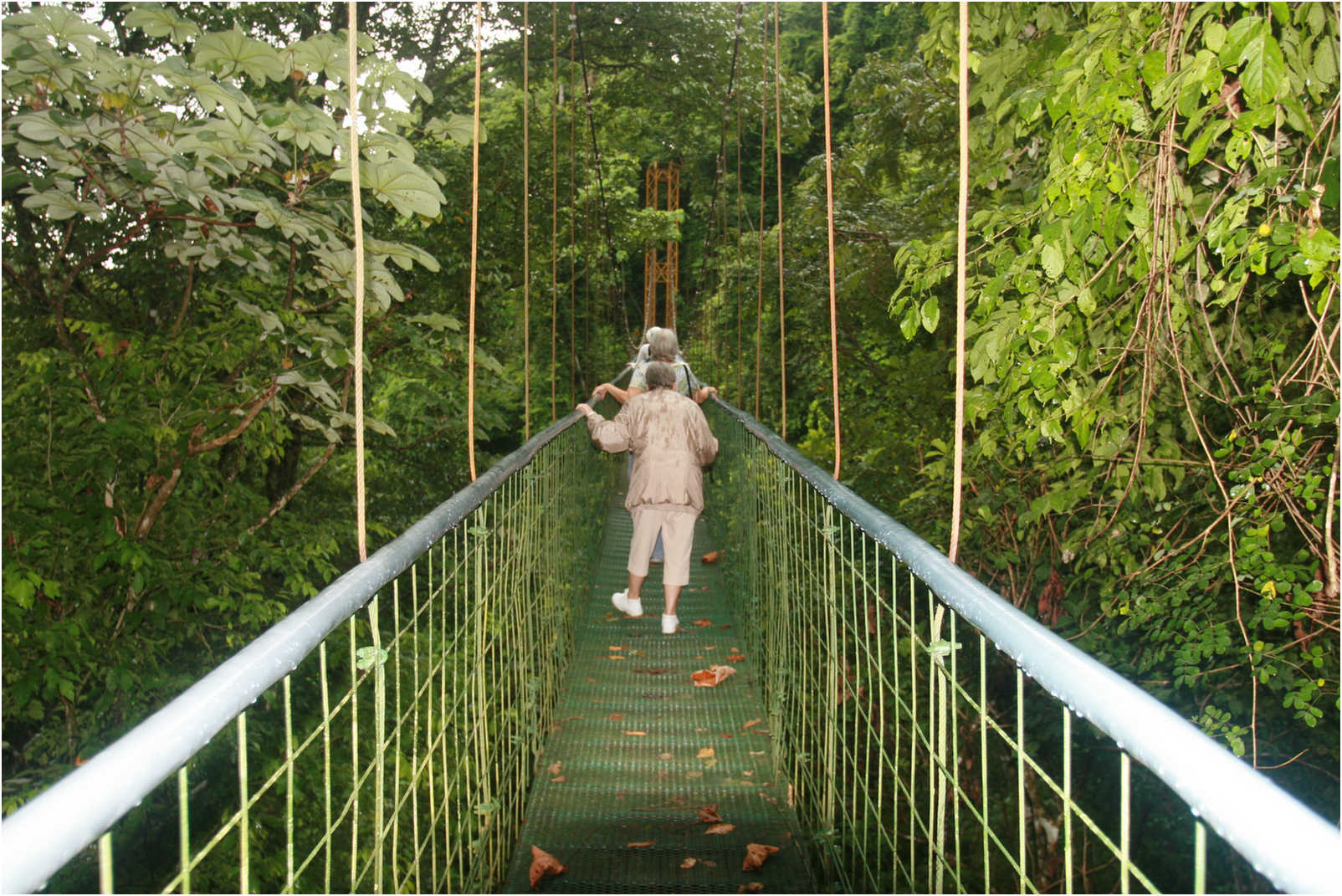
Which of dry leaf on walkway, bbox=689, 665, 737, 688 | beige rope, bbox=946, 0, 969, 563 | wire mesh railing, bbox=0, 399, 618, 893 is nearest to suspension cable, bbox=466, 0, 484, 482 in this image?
wire mesh railing, bbox=0, 399, 618, 893

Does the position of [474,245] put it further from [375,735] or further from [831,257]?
[375,735]

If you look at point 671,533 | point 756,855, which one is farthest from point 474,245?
point 671,533

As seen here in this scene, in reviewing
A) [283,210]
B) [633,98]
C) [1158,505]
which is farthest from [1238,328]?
[633,98]

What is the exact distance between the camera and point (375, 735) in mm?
1552

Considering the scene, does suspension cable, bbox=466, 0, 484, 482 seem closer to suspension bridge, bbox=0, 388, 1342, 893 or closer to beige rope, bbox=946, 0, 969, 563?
suspension bridge, bbox=0, 388, 1342, 893

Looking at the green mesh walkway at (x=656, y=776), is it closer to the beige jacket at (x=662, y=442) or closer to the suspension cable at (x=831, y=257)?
the beige jacket at (x=662, y=442)

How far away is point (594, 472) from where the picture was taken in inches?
242

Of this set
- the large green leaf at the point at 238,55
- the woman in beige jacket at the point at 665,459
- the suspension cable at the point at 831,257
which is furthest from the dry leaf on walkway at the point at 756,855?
the large green leaf at the point at 238,55

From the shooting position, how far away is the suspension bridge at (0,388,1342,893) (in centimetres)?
71

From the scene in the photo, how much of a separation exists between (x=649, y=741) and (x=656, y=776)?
0.26m

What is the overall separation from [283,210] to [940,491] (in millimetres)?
3391

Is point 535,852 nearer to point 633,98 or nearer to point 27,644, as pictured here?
point 27,644

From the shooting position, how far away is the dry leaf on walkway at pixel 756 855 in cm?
229

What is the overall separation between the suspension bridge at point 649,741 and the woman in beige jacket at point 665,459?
21cm
